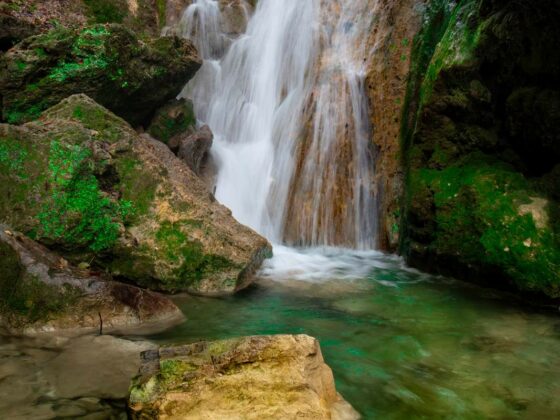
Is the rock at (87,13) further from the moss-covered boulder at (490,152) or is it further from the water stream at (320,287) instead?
the moss-covered boulder at (490,152)

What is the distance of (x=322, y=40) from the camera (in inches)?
440

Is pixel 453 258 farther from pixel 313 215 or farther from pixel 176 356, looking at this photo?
pixel 176 356

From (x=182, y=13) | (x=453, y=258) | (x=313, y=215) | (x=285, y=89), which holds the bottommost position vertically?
(x=453, y=258)

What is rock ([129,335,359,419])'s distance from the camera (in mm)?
2941

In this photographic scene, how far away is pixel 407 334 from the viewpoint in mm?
5035

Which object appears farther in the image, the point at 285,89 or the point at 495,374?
the point at 285,89

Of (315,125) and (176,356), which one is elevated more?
(315,125)

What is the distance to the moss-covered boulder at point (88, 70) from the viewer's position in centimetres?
762

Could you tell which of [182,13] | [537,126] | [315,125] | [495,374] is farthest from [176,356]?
[182,13]

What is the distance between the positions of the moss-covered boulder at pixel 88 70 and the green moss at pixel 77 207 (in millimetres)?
2416

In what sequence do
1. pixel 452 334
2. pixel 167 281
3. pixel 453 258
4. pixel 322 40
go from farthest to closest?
1. pixel 322 40
2. pixel 453 258
3. pixel 167 281
4. pixel 452 334

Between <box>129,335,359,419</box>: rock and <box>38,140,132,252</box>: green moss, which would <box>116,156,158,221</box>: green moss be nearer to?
<box>38,140,132,252</box>: green moss

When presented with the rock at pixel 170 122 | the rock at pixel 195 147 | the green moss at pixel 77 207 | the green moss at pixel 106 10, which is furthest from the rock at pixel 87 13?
the green moss at pixel 77 207

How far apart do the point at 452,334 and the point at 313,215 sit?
473 centimetres
